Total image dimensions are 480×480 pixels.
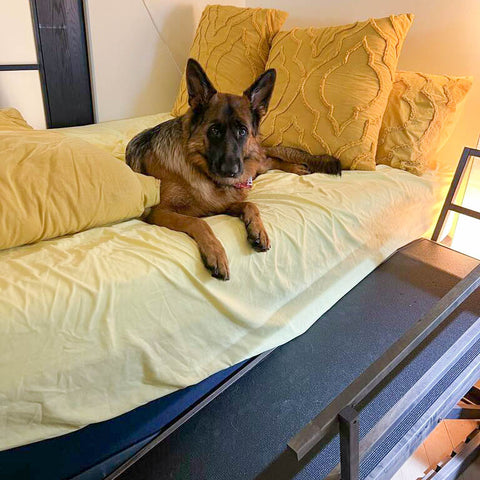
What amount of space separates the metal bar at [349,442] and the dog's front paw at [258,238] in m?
0.57

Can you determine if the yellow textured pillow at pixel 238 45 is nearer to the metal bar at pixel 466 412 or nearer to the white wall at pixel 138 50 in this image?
the white wall at pixel 138 50

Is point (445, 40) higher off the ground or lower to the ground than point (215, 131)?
higher

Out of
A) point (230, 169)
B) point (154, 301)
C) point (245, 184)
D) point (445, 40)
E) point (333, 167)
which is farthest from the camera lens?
point (445, 40)

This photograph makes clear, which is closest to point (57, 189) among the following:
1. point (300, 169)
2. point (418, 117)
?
point (300, 169)

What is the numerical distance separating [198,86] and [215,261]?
1.99 feet

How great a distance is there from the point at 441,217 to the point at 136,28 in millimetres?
1983

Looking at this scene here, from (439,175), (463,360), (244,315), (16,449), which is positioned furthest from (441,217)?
(16,449)

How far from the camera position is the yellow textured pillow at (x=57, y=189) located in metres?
0.98

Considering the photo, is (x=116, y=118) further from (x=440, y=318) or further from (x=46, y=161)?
(x=440, y=318)

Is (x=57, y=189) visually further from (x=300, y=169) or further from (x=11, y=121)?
(x=300, y=169)

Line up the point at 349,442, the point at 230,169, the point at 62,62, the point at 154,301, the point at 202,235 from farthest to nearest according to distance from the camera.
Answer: the point at 62,62 → the point at 230,169 → the point at 202,235 → the point at 154,301 → the point at 349,442

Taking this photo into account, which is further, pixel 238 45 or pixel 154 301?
pixel 238 45

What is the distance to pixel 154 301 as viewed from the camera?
99cm

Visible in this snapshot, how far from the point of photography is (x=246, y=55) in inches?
82.1
